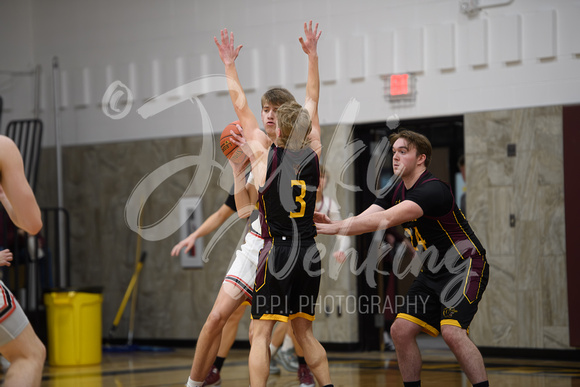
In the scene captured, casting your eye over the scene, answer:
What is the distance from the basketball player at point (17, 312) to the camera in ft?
10.7

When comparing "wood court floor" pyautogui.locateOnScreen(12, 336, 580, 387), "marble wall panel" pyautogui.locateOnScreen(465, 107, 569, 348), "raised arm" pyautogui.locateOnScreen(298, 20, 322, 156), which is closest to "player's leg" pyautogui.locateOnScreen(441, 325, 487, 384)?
"raised arm" pyautogui.locateOnScreen(298, 20, 322, 156)

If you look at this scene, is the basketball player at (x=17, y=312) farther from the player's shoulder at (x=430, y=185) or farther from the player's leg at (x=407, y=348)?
the player's shoulder at (x=430, y=185)

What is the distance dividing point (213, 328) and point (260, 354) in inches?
27.5

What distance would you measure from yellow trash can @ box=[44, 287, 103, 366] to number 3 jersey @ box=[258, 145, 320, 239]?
4.56 meters

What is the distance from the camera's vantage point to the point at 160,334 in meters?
9.73

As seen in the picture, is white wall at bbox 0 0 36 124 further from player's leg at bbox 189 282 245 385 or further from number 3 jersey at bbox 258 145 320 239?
number 3 jersey at bbox 258 145 320 239

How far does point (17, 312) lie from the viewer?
3.40 metres

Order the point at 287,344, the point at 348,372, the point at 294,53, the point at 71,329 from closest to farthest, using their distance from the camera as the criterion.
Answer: the point at 348,372 < the point at 287,344 < the point at 71,329 < the point at 294,53

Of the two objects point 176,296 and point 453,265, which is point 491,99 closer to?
point 453,265

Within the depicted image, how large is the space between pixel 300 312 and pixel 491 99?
4375mm

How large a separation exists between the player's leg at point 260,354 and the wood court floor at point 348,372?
197 cm

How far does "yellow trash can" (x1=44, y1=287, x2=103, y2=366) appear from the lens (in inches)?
325

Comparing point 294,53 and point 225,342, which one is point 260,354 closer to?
point 225,342

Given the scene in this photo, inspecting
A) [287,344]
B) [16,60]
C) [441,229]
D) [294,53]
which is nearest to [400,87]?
[294,53]
